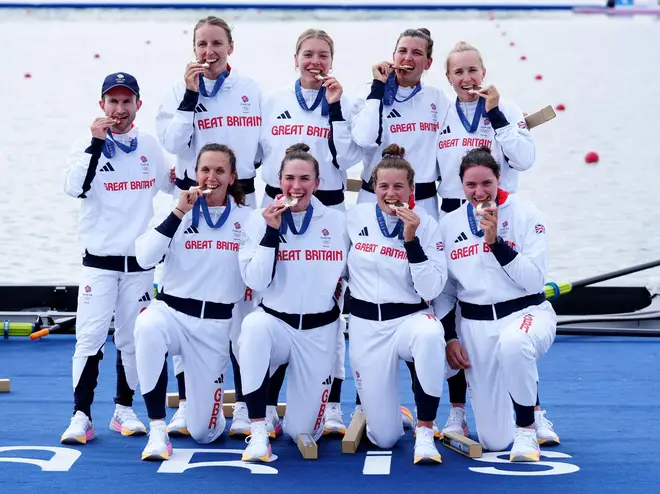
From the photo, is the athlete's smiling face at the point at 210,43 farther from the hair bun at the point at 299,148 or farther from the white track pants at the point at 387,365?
the white track pants at the point at 387,365

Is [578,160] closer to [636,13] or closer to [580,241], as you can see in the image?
[580,241]

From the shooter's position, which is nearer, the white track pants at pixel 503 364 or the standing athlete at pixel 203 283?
the white track pants at pixel 503 364

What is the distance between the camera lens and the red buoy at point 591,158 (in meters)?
14.1

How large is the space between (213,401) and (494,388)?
1262mm

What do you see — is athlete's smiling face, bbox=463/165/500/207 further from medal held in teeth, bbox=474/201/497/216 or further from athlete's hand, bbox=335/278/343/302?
athlete's hand, bbox=335/278/343/302

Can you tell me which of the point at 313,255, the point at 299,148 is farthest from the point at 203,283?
the point at 299,148

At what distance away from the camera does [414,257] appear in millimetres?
5156

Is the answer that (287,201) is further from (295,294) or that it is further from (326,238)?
(295,294)

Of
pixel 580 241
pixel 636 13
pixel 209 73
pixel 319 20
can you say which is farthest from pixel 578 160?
pixel 636 13

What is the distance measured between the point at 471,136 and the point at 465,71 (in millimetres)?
313

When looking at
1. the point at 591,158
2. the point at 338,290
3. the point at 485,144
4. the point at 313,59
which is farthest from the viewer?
the point at 591,158

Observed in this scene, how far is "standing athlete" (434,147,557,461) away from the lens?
16.8 feet

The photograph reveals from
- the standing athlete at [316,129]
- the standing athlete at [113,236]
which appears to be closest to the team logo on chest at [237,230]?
the standing athlete at [316,129]

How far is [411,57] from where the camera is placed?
5.66m
